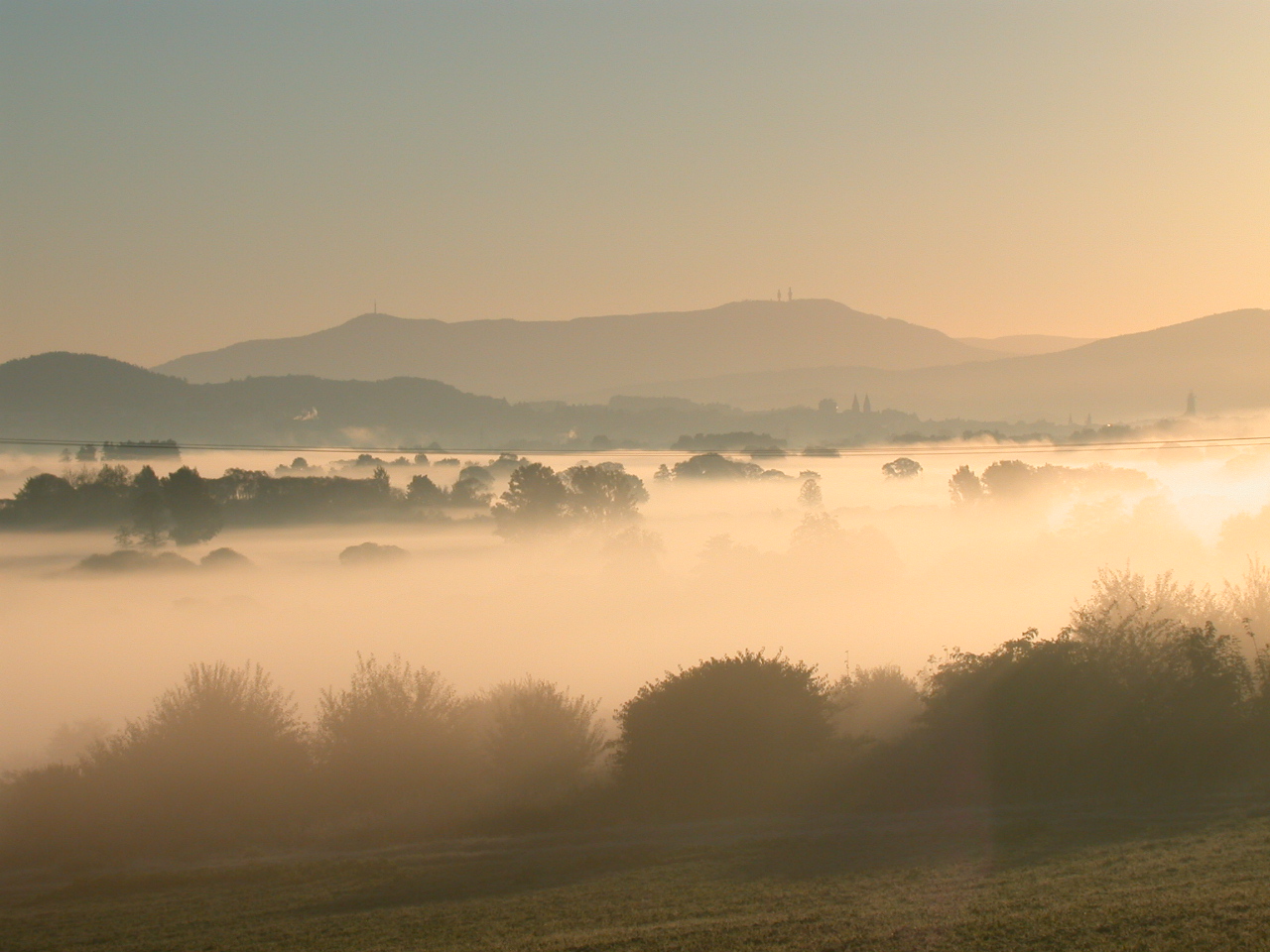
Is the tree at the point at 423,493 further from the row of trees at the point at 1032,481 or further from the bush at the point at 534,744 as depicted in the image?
the bush at the point at 534,744

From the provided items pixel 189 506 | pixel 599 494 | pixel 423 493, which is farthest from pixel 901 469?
pixel 189 506

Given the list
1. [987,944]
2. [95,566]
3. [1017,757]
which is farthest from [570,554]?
[987,944]

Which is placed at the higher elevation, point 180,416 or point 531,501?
point 180,416

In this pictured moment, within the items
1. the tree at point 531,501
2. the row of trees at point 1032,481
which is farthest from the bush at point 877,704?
the row of trees at point 1032,481

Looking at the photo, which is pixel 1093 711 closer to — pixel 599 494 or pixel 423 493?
pixel 599 494

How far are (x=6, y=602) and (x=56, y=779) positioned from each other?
85.5 m

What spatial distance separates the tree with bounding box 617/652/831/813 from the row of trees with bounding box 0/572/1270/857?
10 centimetres

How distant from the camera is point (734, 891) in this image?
37875 mm

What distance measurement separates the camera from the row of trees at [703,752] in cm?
5622

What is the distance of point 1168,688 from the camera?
60.6m

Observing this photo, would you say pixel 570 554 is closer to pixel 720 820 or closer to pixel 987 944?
pixel 720 820

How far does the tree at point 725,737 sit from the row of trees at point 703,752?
10 cm

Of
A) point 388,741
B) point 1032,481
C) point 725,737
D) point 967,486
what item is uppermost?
point 1032,481

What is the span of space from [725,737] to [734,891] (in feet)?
69.1
